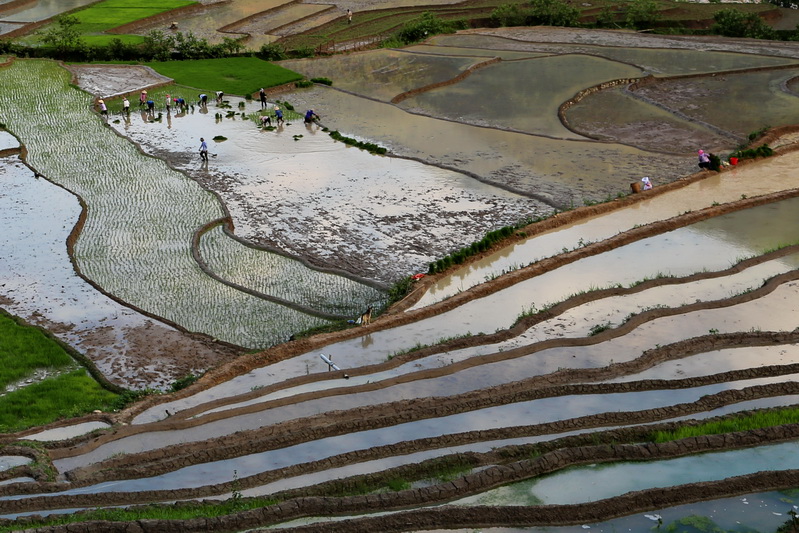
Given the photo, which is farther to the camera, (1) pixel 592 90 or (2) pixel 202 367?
(1) pixel 592 90

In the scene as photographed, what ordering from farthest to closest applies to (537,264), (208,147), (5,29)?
1. (5,29)
2. (208,147)
3. (537,264)

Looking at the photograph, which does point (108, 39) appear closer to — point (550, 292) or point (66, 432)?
point (550, 292)

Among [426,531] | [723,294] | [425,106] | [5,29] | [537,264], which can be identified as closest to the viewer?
[426,531]

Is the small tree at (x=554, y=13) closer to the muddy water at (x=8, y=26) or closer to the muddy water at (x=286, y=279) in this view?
the muddy water at (x=8, y=26)

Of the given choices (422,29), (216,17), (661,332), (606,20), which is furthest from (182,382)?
(216,17)

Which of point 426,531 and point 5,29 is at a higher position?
point 5,29

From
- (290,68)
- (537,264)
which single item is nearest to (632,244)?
(537,264)

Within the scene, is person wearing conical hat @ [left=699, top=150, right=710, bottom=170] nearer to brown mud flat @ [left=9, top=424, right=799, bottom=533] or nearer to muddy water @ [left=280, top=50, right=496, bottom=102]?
muddy water @ [left=280, top=50, right=496, bottom=102]

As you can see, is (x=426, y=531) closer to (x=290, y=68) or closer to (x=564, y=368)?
(x=564, y=368)
